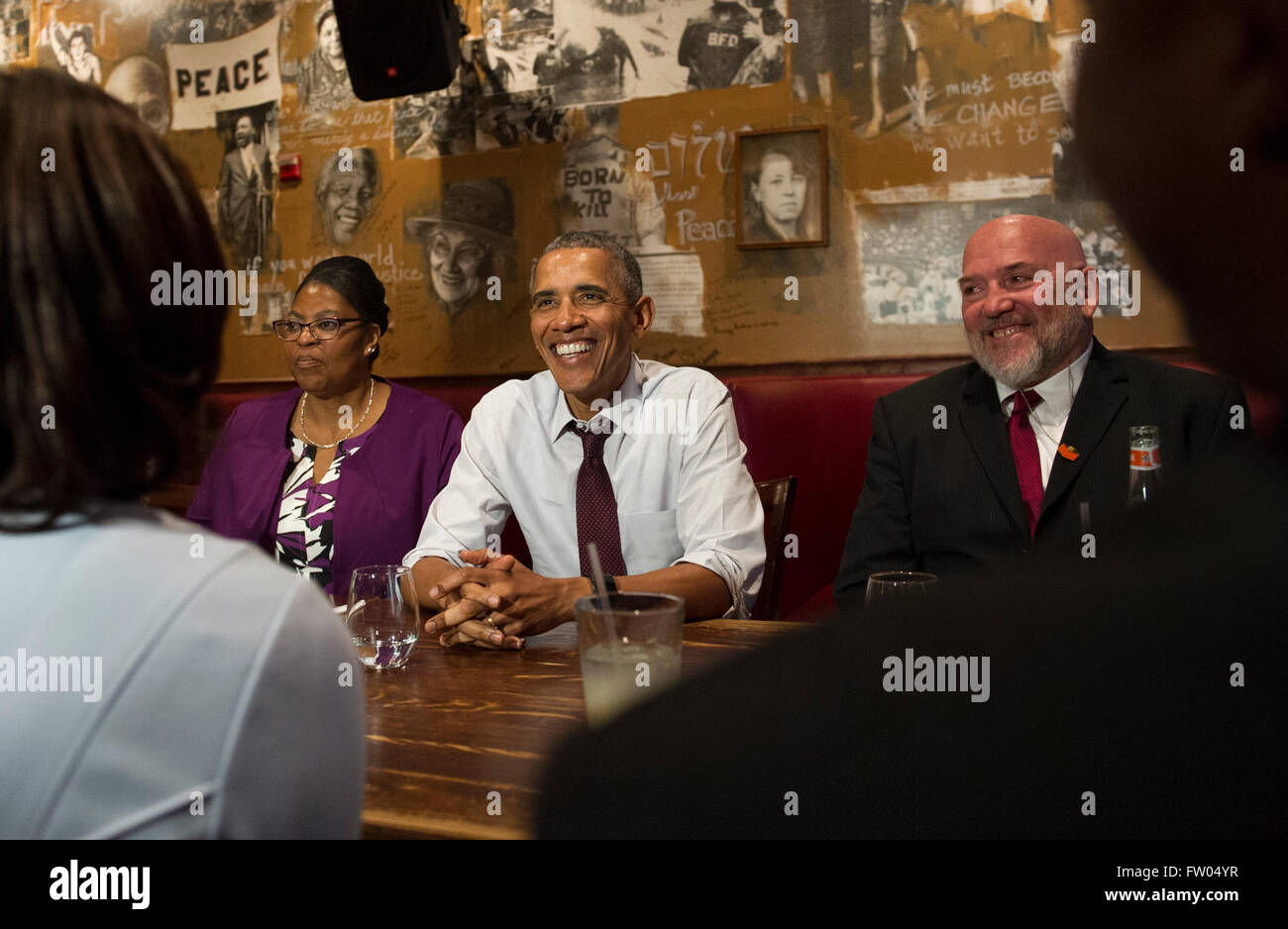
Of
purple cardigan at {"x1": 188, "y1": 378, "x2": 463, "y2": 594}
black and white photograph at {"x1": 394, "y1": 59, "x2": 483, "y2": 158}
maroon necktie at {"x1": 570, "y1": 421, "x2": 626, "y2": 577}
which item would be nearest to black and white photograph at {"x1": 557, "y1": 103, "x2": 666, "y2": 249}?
black and white photograph at {"x1": 394, "y1": 59, "x2": 483, "y2": 158}

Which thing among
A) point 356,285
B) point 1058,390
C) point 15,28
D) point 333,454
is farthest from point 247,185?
point 1058,390

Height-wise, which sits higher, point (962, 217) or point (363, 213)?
point (363, 213)

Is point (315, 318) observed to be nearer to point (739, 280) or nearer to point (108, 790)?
point (739, 280)

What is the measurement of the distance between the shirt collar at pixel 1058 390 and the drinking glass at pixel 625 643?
119cm

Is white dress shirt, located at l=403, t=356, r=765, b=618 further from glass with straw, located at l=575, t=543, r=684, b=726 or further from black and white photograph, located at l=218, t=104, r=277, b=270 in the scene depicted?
black and white photograph, located at l=218, t=104, r=277, b=270

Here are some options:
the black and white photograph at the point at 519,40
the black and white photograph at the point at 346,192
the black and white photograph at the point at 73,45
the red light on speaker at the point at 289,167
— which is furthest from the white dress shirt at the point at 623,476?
the black and white photograph at the point at 73,45

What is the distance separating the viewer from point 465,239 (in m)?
2.95

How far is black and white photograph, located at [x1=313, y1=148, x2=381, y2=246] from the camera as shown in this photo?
10.1 ft

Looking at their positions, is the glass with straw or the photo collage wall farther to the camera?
the photo collage wall

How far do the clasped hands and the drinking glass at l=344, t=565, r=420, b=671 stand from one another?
4.0 inches

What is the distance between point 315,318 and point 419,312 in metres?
0.91

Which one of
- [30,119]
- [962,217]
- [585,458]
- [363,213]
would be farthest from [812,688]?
[363,213]

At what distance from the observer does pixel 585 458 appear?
1.81 m
